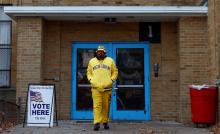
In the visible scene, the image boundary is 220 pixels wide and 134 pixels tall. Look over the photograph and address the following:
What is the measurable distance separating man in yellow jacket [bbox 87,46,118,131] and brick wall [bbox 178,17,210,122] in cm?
284

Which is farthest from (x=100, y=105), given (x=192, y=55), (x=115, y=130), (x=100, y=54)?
(x=192, y=55)

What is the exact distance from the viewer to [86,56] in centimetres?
1438

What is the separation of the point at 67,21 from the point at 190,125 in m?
4.78

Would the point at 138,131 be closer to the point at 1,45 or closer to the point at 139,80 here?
the point at 139,80

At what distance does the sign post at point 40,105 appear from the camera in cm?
1171

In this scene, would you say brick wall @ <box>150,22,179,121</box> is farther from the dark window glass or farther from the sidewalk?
the dark window glass

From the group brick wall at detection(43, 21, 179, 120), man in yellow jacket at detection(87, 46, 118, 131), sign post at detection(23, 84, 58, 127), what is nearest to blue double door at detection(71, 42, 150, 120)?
brick wall at detection(43, 21, 179, 120)

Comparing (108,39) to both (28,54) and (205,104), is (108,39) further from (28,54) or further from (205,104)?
(205,104)

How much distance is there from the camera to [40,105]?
38.7ft

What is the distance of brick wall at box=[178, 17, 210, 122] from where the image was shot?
1334 cm

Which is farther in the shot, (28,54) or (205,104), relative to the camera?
(28,54)

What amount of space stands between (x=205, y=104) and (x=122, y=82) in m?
3.20

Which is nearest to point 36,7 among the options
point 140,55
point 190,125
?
point 140,55

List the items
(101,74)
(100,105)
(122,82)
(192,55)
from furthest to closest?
1. (122,82)
2. (192,55)
3. (101,74)
4. (100,105)
